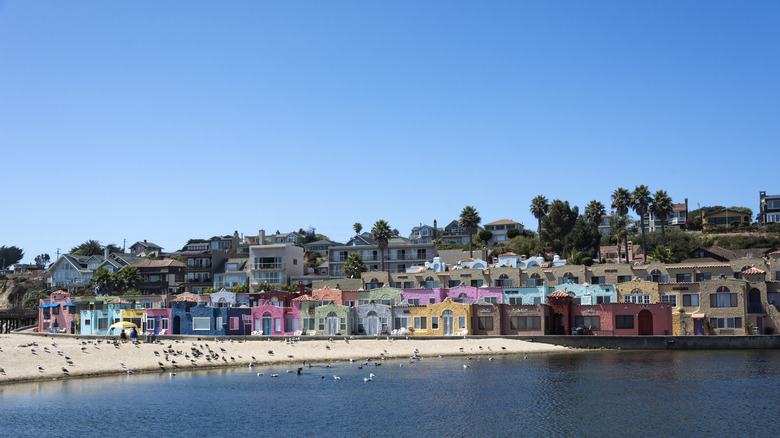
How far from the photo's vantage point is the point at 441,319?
83562 mm

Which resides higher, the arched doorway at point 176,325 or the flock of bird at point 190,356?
the arched doorway at point 176,325

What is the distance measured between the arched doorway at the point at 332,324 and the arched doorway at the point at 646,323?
1318 inches

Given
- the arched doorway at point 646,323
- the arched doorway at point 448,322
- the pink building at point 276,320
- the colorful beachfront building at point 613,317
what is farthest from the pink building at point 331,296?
the arched doorway at point 646,323

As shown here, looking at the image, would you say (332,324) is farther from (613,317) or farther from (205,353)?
(613,317)

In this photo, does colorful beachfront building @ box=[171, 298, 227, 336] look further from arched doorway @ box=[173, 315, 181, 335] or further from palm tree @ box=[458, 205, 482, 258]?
palm tree @ box=[458, 205, 482, 258]

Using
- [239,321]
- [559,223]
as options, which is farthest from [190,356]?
[559,223]

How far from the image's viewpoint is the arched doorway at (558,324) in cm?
8281

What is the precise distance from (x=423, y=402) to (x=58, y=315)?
7494 centimetres

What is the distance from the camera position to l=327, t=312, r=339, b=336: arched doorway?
86.6m

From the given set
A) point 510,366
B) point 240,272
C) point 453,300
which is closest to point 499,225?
point 240,272

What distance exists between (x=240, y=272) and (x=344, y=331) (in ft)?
166

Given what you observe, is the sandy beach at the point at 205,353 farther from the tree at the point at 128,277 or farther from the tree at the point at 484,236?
the tree at the point at 484,236

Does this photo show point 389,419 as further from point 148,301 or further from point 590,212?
point 590,212

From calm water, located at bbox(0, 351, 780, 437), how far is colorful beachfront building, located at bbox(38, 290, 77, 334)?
4811cm
